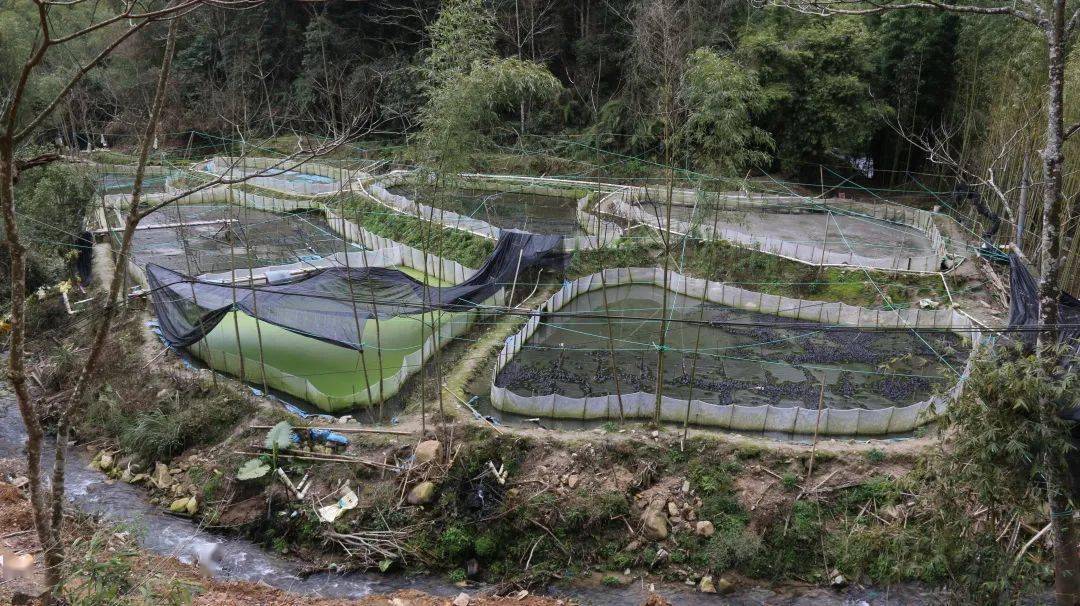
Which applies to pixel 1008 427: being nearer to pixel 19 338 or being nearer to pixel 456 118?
pixel 19 338

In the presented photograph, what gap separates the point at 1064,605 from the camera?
5.26 m

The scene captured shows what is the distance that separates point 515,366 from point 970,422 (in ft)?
23.6

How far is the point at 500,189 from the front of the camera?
22.0 meters

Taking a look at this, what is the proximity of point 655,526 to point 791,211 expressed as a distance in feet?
43.5

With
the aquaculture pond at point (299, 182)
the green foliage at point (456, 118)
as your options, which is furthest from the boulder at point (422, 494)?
the aquaculture pond at point (299, 182)

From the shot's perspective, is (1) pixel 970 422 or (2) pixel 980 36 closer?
(1) pixel 970 422

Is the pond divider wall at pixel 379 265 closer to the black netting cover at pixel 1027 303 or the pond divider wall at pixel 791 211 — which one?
the pond divider wall at pixel 791 211

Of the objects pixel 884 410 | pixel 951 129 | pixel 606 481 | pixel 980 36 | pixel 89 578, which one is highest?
pixel 980 36

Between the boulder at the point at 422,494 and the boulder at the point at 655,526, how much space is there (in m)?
2.48

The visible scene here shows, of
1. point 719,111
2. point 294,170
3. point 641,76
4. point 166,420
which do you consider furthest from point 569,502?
point 294,170

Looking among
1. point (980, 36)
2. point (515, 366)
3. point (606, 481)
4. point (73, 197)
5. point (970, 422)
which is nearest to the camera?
point (970, 422)

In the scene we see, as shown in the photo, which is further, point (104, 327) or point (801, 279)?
point (801, 279)

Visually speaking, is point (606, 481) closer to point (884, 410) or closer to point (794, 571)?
point (794, 571)

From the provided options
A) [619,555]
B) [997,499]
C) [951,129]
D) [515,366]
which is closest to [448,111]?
[515,366]
